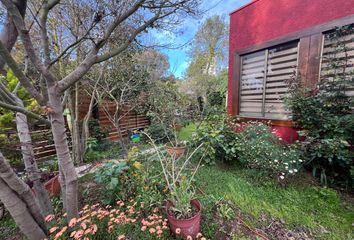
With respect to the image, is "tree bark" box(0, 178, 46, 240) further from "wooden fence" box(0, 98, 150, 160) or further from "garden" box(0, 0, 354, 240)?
"wooden fence" box(0, 98, 150, 160)

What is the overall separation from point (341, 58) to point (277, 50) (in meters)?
1.25

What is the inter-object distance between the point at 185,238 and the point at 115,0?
2.71 metres

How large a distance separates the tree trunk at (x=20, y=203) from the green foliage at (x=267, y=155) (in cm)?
306

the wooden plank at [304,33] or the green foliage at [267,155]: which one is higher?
the wooden plank at [304,33]

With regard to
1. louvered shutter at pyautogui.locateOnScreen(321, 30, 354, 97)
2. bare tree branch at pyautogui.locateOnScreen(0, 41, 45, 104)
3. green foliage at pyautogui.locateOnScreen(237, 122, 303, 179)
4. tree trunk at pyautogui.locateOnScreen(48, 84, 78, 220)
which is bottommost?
green foliage at pyautogui.locateOnScreen(237, 122, 303, 179)

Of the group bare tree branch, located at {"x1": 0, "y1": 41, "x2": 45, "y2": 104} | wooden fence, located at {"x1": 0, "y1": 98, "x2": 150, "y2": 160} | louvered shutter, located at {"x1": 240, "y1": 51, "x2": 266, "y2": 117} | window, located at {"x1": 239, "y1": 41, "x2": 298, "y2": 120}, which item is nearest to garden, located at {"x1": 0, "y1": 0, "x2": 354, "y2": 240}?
bare tree branch, located at {"x1": 0, "y1": 41, "x2": 45, "y2": 104}

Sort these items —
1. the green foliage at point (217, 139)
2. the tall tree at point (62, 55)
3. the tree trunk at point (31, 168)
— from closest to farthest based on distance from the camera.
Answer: the tall tree at point (62, 55), the tree trunk at point (31, 168), the green foliage at point (217, 139)

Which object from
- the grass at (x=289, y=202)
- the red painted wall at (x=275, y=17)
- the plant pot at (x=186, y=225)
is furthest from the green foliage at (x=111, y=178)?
the red painted wall at (x=275, y=17)

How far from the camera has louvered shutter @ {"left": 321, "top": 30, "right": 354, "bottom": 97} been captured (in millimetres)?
2657

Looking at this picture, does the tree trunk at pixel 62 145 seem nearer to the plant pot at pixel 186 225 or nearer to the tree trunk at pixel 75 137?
the plant pot at pixel 186 225

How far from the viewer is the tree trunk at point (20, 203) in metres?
1.43

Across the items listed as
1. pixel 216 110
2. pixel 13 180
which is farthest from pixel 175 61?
pixel 13 180

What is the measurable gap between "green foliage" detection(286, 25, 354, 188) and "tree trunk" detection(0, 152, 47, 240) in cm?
386

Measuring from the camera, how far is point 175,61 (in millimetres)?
5363
